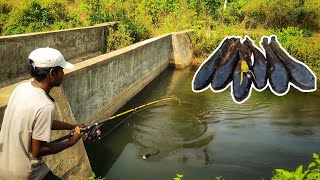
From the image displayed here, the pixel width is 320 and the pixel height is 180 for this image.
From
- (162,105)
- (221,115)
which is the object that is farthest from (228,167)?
(162,105)

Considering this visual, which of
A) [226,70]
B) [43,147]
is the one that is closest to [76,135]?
[43,147]

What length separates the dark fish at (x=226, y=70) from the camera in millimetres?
4992

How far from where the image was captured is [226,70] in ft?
16.6

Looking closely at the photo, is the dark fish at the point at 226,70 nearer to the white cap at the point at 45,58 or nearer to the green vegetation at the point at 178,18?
the white cap at the point at 45,58

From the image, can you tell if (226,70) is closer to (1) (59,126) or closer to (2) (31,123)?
(1) (59,126)

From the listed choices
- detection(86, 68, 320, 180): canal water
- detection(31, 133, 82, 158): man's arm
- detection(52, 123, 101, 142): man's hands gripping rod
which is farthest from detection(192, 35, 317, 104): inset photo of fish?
detection(86, 68, 320, 180): canal water

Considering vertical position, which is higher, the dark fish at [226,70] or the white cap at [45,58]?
the white cap at [45,58]

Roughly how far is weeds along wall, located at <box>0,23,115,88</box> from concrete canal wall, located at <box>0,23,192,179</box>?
7 centimetres

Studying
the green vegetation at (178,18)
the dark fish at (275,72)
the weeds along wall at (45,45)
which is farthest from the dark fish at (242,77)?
the green vegetation at (178,18)

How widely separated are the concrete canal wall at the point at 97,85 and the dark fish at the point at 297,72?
3680 mm

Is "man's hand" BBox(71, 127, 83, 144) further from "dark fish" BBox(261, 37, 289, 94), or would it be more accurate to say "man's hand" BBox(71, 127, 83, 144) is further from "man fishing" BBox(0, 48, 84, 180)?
"dark fish" BBox(261, 37, 289, 94)

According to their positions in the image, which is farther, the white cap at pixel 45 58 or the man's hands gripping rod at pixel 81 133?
the man's hands gripping rod at pixel 81 133

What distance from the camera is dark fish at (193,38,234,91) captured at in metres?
5.04

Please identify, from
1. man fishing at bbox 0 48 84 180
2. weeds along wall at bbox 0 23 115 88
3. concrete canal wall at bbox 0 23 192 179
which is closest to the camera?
man fishing at bbox 0 48 84 180
